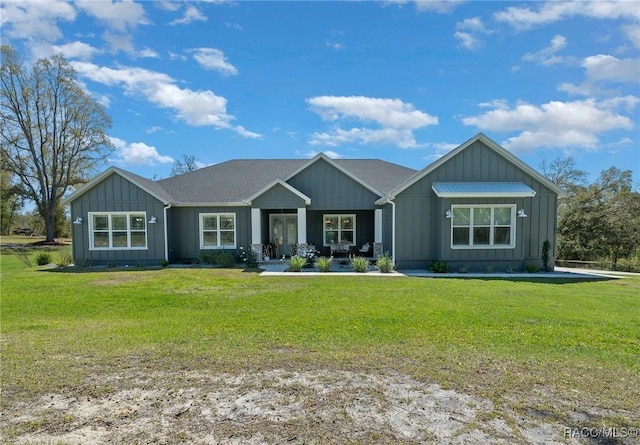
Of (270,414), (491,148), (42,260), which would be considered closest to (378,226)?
(491,148)

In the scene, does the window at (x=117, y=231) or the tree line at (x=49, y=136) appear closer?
the window at (x=117, y=231)

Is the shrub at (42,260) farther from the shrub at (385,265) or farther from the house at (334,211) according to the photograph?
the shrub at (385,265)

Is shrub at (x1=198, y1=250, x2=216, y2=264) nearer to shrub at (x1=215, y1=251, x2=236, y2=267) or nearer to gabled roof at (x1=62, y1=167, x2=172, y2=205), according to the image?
shrub at (x1=215, y1=251, x2=236, y2=267)

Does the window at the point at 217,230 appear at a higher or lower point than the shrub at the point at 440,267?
higher

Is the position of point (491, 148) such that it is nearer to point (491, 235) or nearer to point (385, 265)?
point (491, 235)

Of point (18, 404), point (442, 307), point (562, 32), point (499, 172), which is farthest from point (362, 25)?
point (18, 404)

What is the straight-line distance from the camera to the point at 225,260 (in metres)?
16.0

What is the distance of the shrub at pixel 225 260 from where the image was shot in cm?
1599

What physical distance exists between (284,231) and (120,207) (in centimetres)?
793

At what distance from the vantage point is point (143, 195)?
16.6 meters

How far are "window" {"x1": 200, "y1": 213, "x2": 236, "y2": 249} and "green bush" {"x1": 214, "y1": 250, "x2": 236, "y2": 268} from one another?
4.07 feet

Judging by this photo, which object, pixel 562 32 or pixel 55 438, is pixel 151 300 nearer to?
pixel 55 438

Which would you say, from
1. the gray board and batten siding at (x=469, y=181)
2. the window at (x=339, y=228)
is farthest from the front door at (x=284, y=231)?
the gray board and batten siding at (x=469, y=181)

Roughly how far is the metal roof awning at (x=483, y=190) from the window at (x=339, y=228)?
20.3 ft
